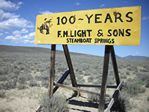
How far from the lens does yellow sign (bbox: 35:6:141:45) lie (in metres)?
5.49

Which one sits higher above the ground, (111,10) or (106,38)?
(111,10)

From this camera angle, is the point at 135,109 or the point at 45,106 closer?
the point at 45,106

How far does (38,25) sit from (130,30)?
2961mm

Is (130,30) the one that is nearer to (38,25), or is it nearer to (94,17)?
(94,17)

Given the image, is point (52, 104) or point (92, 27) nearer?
point (92, 27)

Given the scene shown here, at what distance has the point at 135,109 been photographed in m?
8.10

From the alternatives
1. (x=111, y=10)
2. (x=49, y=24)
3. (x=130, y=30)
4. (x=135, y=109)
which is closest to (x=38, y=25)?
(x=49, y=24)

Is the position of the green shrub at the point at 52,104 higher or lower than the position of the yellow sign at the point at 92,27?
lower

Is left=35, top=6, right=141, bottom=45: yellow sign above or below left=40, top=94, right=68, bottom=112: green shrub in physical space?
above

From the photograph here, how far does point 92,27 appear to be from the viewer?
19.7 ft

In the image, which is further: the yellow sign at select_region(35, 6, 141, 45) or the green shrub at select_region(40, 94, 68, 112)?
the green shrub at select_region(40, 94, 68, 112)

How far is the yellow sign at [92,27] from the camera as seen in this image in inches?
216

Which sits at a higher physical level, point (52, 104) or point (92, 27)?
point (92, 27)

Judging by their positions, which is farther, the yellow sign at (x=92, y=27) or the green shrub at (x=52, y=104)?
the green shrub at (x=52, y=104)
